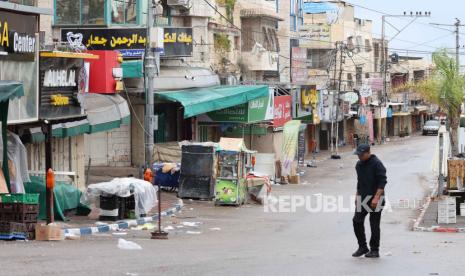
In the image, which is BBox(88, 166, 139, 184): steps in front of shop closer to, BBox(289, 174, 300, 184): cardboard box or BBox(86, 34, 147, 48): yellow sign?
BBox(86, 34, 147, 48): yellow sign

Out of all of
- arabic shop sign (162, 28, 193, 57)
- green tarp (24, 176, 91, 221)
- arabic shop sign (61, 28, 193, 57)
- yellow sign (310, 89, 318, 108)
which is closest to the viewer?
green tarp (24, 176, 91, 221)

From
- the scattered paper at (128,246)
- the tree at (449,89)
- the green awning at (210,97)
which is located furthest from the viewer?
the tree at (449,89)

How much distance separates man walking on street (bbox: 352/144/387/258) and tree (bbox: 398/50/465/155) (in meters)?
24.5

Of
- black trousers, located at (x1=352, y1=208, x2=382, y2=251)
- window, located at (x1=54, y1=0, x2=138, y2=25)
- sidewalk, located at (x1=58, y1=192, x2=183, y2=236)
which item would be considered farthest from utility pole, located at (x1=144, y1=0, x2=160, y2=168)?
black trousers, located at (x1=352, y1=208, x2=382, y2=251)

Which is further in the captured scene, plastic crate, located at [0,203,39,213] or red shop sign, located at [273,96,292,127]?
red shop sign, located at [273,96,292,127]

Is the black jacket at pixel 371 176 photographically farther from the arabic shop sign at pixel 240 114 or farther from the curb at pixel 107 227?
the arabic shop sign at pixel 240 114

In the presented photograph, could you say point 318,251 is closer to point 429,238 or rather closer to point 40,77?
point 429,238

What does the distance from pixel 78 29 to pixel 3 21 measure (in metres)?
16.7

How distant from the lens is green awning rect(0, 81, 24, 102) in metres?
16.5

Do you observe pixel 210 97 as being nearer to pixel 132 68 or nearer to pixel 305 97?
pixel 132 68

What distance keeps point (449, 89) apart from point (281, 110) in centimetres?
987

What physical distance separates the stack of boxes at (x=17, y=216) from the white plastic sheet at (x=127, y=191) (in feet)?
16.4

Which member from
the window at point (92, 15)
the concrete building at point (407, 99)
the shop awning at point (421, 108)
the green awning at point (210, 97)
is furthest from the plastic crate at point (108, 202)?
the shop awning at point (421, 108)

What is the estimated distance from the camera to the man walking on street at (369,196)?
1468cm
